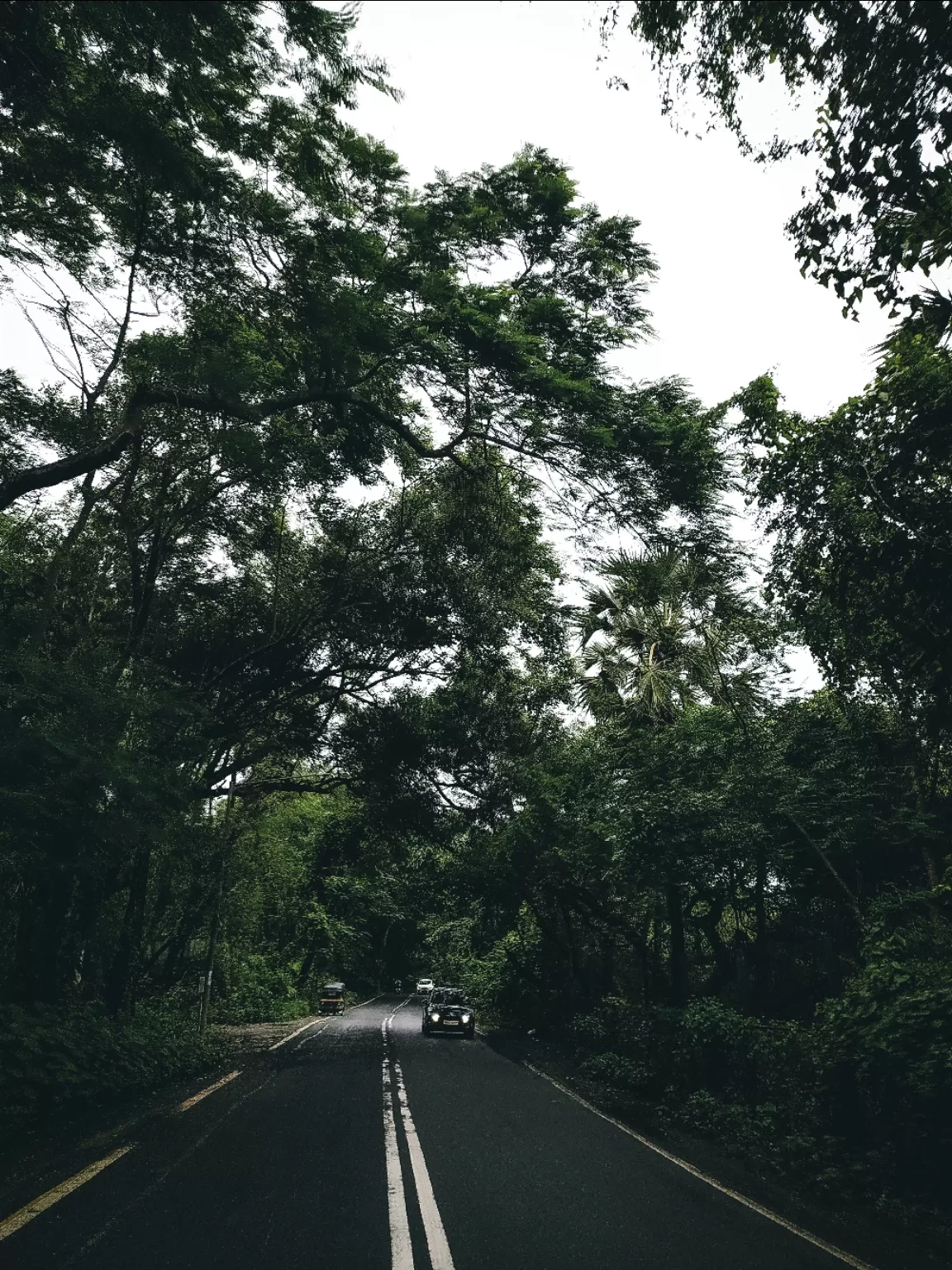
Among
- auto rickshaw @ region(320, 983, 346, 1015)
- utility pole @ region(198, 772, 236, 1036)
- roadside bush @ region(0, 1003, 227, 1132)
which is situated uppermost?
utility pole @ region(198, 772, 236, 1036)

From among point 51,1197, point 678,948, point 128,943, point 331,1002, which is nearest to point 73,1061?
point 51,1197

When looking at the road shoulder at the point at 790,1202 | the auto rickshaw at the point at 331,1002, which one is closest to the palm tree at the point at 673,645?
the road shoulder at the point at 790,1202

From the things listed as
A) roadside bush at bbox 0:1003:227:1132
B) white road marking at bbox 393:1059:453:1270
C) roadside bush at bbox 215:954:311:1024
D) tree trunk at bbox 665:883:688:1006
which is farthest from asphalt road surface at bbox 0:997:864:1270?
roadside bush at bbox 215:954:311:1024

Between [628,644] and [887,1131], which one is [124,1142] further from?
[628,644]

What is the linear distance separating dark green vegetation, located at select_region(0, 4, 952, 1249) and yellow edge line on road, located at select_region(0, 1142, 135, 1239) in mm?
2586

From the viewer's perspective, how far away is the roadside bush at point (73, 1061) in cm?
909

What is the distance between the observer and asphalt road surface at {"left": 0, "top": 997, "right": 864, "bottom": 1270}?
517 centimetres

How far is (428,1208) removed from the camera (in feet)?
20.5

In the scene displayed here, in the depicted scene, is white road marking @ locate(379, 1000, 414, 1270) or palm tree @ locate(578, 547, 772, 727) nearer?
white road marking @ locate(379, 1000, 414, 1270)

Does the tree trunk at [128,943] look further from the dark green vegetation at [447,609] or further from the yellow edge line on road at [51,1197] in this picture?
the yellow edge line on road at [51,1197]

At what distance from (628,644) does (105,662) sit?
12.7 m

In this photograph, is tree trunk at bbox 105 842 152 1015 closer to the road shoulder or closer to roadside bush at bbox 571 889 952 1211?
the road shoulder

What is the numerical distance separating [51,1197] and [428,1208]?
2.88m

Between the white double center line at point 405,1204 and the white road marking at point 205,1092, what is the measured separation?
2.83 metres
